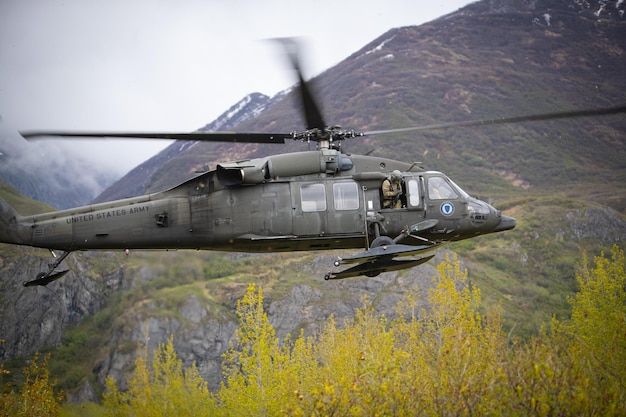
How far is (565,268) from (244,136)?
73.1 m

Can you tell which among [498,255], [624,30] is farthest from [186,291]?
[624,30]

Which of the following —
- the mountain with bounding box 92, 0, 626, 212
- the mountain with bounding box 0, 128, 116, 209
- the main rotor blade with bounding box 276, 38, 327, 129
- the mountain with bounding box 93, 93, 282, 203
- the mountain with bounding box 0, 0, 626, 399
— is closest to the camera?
the main rotor blade with bounding box 276, 38, 327, 129

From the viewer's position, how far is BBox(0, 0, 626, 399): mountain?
52.8m

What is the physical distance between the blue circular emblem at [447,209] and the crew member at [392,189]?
1.21 meters

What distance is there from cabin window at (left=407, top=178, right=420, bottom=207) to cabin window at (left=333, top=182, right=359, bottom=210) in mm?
1416

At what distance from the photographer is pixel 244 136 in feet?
40.9

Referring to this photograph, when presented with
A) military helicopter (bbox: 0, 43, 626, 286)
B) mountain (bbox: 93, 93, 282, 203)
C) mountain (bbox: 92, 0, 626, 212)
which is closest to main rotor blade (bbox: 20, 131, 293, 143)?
military helicopter (bbox: 0, 43, 626, 286)

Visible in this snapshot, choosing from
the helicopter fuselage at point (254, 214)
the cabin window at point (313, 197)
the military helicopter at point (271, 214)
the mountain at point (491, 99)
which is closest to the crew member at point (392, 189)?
the military helicopter at point (271, 214)

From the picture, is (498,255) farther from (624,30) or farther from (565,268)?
(624,30)

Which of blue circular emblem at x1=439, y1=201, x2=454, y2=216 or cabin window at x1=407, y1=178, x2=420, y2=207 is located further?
blue circular emblem at x1=439, y1=201, x2=454, y2=216

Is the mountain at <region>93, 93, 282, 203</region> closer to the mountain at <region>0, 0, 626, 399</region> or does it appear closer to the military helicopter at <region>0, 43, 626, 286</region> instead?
the mountain at <region>0, 0, 626, 399</region>

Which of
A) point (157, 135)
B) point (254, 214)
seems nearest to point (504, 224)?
point (254, 214)

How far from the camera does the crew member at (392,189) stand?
1352 centimetres

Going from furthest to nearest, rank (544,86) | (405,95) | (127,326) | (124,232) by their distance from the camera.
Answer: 1. (544,86)
2. (405,95)
3. (127,326)
4. (124,232)
